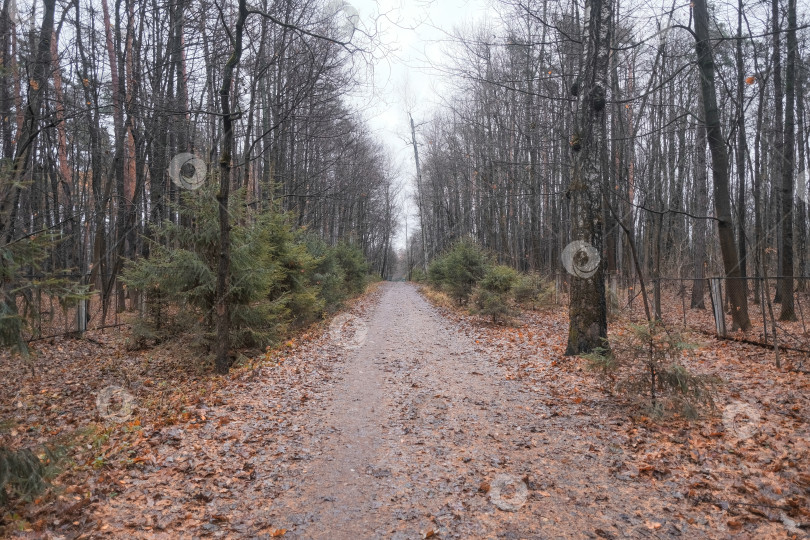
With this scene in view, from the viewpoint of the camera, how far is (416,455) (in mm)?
4656

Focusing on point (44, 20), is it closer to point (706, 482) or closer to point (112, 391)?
point (112, 391)

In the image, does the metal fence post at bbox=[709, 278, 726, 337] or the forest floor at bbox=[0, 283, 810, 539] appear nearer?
the forest floor at bbox=[0, 283, 810, 539]

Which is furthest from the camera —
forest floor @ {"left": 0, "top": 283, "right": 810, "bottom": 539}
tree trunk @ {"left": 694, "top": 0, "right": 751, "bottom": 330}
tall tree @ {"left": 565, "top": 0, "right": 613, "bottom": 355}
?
tree trunk @ {"left": 694, "top": 0, "right": 751, "bottom": 330}

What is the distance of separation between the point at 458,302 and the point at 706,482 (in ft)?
49.3

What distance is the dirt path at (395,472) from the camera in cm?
343

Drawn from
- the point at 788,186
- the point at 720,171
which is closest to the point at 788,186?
the point at 788,186

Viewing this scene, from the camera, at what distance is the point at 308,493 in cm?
397

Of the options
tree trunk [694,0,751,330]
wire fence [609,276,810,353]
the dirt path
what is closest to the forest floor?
the dirt path

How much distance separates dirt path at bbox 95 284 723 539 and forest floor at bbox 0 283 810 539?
2cm

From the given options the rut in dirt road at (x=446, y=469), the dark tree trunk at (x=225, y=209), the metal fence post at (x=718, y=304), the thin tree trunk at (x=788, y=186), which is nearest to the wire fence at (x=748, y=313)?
the metal fence post at (x=718, y=304)

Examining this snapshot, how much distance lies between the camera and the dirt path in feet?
11.3

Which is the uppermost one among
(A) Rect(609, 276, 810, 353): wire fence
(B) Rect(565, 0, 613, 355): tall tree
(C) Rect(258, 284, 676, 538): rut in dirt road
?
(B) Rect(565, 0, 613, 355): tall tree

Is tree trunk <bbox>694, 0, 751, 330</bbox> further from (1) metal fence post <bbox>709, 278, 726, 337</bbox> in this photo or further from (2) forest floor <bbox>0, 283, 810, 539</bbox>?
(2) forest floor <bbox>0, 283, 810, 539</bbox>

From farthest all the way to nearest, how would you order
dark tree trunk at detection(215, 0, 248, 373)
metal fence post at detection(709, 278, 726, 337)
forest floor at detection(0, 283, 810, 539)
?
metal fence post at detection(709, 278, 726, 337) → dark tree trunk at detection(215, 0, 248, 373) → forest floor at detection(0, 283, 810, 539)
